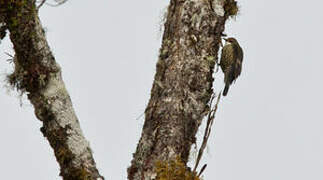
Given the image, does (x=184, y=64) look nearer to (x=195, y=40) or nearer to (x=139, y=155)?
(x=195, y=40)

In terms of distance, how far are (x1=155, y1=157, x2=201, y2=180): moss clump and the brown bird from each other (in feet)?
3.90

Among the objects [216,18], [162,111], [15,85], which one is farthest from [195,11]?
[15,85]

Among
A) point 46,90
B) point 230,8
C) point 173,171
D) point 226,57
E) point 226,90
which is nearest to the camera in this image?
point 173,171

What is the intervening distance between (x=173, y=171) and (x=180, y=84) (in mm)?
523

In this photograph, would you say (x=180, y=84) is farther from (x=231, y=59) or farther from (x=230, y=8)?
(x=231, y=59)

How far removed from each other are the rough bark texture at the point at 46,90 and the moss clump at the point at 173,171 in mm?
356

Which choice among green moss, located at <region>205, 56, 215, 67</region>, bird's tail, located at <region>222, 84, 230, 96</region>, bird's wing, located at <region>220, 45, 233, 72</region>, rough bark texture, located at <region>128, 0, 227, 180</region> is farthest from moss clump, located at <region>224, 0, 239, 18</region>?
bird's tail, located at <region>222, 84, 230, 96</region>

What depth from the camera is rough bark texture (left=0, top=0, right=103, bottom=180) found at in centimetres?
293

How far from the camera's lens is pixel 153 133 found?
2975 millimetres

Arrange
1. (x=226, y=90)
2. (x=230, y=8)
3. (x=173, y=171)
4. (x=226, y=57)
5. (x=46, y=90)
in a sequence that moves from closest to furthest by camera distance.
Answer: (x=173, y=171) < (x=46, y=90) < (x=230, y=8) < (x=226, y=57) < (x=226, y=90)

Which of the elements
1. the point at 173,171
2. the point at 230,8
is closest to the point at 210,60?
the point at 230,8

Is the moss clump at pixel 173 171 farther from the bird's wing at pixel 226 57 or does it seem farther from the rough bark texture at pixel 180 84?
the bird's wing at pixel 226 57

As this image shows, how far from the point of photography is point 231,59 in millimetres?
3982

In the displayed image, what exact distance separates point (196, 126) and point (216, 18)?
0.69 meters
